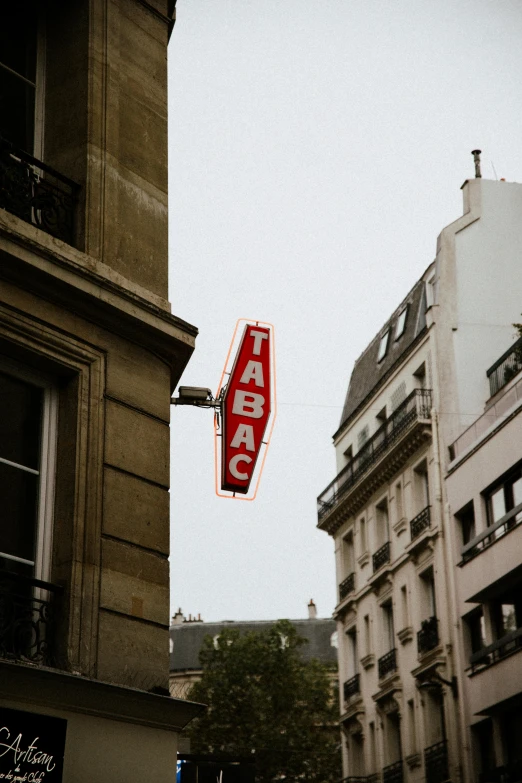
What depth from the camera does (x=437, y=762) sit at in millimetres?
36812

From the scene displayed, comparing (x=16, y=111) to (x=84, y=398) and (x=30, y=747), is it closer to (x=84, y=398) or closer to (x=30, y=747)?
(x=84, y=398)

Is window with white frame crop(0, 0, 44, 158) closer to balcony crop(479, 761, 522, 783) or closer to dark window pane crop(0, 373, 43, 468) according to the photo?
dark window pane crop(0, 373, 43, 468)

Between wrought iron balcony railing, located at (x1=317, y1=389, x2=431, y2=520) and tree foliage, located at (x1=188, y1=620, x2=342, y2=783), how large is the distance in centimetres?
1303

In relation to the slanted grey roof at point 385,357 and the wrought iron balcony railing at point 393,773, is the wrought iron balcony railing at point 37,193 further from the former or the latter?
the wrought iron balcony railing at point 393,773

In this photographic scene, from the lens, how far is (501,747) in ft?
109

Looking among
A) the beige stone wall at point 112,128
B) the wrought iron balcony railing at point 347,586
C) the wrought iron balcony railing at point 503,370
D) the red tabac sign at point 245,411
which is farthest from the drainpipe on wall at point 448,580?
the beige stone wall at point 112,128

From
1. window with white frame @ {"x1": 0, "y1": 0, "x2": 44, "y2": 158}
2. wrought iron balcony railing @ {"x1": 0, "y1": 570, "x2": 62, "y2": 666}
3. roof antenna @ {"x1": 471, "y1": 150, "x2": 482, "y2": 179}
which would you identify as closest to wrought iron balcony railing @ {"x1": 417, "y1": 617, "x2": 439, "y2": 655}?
roof antenna @ {"x1": 471, "y1": 150, "x2": 482, "y2": 179}

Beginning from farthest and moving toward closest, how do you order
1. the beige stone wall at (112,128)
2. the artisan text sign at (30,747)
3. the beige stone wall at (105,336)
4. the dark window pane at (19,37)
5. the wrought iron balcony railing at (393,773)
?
the wrought iron balcony railing at (393,773) → the dark window pane at (19,37) → the beige stone wall at (112,128) → the beige stone wall at (105,336) → the artisan text sign at (30,747)

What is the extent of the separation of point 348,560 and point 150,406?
3812cm

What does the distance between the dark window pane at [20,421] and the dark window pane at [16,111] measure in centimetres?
261

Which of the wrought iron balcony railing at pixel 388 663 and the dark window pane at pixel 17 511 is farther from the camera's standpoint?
the wrought iron balcony railing at pixel 388 663

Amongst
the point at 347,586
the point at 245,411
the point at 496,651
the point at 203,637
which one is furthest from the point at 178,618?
the point at 245,411

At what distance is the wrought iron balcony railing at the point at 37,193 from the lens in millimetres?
10672

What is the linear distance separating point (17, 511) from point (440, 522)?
30062mm
